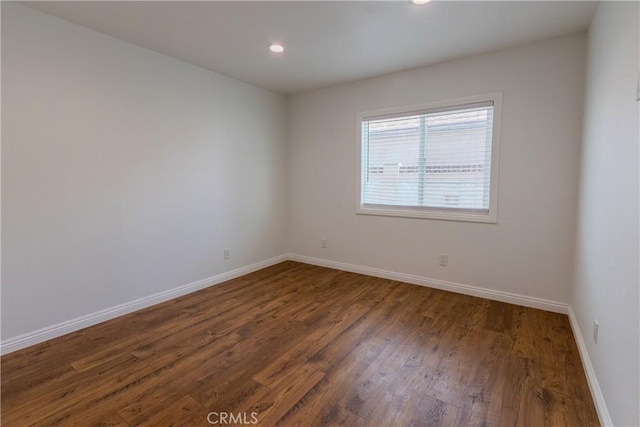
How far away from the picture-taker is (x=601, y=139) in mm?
1895

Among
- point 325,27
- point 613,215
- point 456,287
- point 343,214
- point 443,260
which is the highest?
point 325,27

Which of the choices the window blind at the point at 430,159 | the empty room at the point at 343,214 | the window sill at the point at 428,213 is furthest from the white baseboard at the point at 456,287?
the window blind at the point at 430,159

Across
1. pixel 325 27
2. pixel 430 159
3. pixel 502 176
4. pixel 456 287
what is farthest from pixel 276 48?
pixel 456 287

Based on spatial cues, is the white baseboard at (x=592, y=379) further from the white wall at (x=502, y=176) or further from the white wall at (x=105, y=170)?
the white wall at (x=105, y=170)

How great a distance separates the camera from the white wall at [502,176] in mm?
2711

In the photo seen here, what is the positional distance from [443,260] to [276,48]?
9.24 ft

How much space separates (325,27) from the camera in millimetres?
2479

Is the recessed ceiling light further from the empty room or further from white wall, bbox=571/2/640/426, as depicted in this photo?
white wall, bbox=571/2/640/426

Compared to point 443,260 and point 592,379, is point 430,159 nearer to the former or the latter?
point 443,260

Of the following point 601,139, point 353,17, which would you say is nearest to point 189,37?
point 353,17

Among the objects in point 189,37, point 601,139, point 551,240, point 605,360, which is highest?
point 189,37

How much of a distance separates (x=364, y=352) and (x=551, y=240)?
6.78ft

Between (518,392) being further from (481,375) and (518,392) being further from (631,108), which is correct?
(631,108)

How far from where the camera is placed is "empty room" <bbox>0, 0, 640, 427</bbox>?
1684mm
